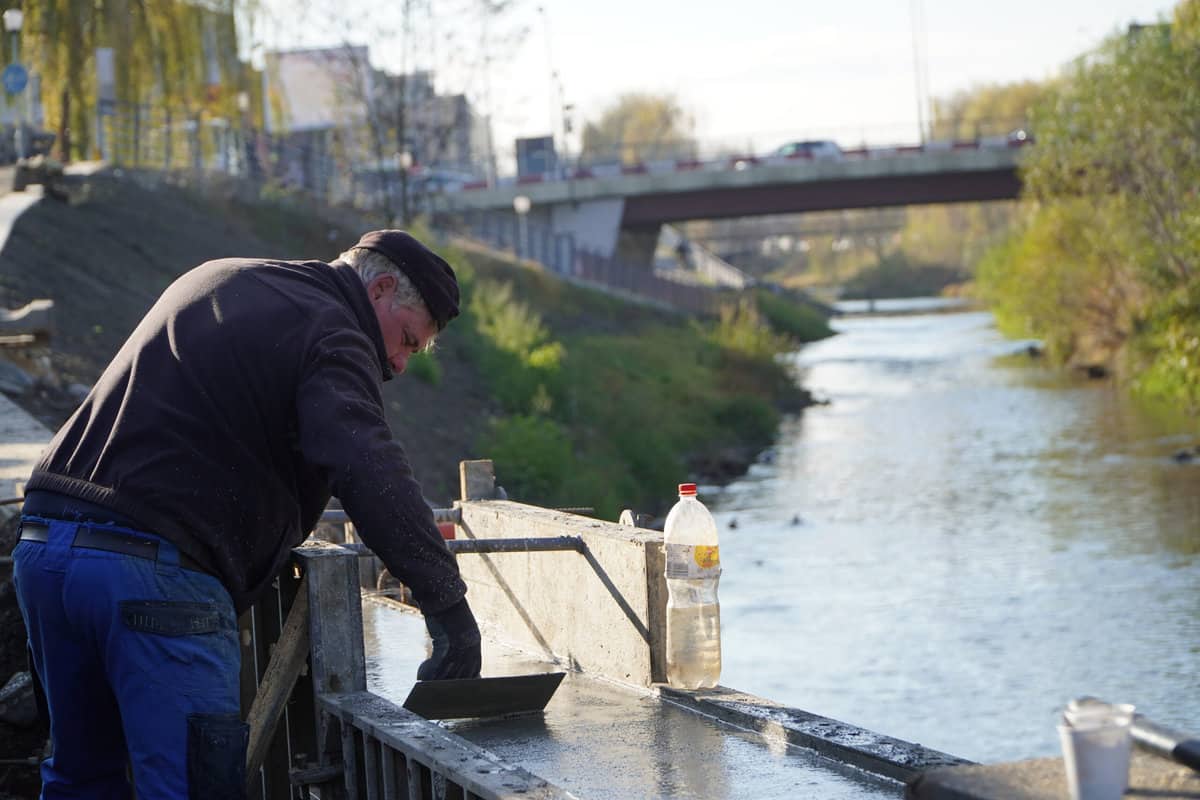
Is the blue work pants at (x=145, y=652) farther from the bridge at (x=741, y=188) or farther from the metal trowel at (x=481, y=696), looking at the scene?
the bridge at (x=741, y=188)

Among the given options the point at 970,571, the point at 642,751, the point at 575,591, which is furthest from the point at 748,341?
the point at 642,751

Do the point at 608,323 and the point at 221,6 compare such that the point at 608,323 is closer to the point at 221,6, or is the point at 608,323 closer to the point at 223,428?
the point at 221,6

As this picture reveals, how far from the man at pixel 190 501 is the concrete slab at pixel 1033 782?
5.13 ft

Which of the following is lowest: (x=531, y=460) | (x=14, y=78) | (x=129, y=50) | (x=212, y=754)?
(x=531, y=460)

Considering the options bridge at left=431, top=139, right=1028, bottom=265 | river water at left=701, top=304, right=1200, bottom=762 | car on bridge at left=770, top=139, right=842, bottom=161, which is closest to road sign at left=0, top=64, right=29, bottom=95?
river water at left=701, top=304, right=1200, bottom=762

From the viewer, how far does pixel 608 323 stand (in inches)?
1873

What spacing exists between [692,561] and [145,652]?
2265mm

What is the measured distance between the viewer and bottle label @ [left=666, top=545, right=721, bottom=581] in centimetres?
570

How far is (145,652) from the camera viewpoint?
3865 mm

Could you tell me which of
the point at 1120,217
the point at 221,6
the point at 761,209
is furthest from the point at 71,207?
the point at 761,209

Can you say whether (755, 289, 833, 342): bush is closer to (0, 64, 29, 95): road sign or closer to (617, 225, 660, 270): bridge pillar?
(617, 225, 660, 270): bridge pillar

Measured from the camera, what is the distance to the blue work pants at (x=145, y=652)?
12.7 ft

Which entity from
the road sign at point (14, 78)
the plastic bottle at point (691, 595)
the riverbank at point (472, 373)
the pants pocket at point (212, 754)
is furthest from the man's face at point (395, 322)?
the road sign at point (14, 78)

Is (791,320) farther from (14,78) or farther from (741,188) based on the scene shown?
(14,78)
